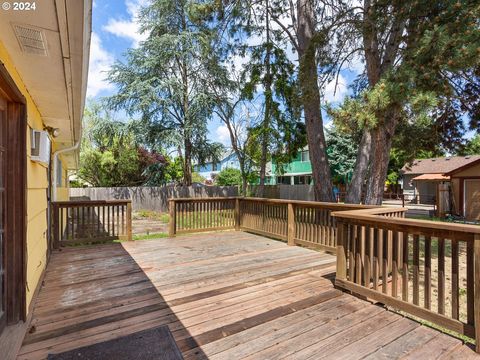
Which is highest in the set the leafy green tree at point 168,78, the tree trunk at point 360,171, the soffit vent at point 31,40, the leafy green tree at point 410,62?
the leafy green tree at point 168,78

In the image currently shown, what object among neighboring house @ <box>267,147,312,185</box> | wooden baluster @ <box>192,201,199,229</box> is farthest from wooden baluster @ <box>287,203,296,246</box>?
neighboring house @ <box>267,147,312,185</box>

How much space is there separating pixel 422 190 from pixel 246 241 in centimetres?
2140

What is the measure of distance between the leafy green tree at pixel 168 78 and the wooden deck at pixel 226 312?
33.5 feet

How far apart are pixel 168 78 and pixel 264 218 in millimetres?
10415

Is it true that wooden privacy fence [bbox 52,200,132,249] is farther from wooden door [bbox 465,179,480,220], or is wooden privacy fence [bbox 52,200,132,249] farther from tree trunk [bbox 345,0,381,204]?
wooden door [bbox 465,179,480,220]

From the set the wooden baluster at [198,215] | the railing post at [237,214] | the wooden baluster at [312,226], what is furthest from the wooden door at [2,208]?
the railing post at [237,214]

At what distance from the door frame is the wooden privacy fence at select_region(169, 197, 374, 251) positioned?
3.99 m

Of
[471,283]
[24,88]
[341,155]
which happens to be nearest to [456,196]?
[341,155]

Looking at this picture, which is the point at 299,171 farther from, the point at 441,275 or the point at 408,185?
the point at 441,275

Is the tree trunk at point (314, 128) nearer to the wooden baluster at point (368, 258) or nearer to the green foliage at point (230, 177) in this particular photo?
the wooden baluster at point (368, 258)

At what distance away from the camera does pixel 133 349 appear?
206cm

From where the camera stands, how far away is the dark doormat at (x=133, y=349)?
197 cm

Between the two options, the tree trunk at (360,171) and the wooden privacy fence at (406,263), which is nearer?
the wooden privacy fence at (406,263)

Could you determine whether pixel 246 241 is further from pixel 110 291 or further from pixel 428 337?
pixel 428 337
